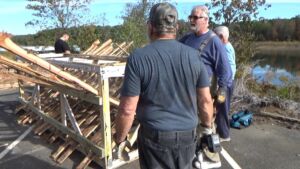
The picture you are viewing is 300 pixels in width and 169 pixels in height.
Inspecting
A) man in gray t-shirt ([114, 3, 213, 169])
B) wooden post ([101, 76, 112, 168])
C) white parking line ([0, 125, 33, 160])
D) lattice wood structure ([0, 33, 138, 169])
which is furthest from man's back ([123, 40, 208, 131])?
white parking line ([0, 125, 33, 160])

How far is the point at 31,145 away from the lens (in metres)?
6.99

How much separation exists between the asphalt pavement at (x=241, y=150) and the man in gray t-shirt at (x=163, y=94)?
273cm

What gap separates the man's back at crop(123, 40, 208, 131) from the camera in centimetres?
282

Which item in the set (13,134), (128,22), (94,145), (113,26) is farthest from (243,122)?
(113,26)

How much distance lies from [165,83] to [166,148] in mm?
518

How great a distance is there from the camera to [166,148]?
2.97 meters

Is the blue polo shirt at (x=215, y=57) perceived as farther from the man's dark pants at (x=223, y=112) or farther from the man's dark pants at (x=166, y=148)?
the man's dark pants at (x=166, y=148)

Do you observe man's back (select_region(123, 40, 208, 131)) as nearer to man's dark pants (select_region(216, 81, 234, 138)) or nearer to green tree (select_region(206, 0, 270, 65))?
man's dark pants (select_region(216, 81, 234, 138))

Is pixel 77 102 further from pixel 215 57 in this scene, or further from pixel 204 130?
pixel 204 130

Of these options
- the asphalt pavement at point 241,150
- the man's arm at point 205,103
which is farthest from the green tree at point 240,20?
the man's arm at point 205,103

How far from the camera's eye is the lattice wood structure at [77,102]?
5179 millimetres

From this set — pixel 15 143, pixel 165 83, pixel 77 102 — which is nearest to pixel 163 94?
pixel 165 83

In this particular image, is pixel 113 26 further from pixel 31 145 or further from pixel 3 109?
pixel 31 145

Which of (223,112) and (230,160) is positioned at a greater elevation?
(223,112)
